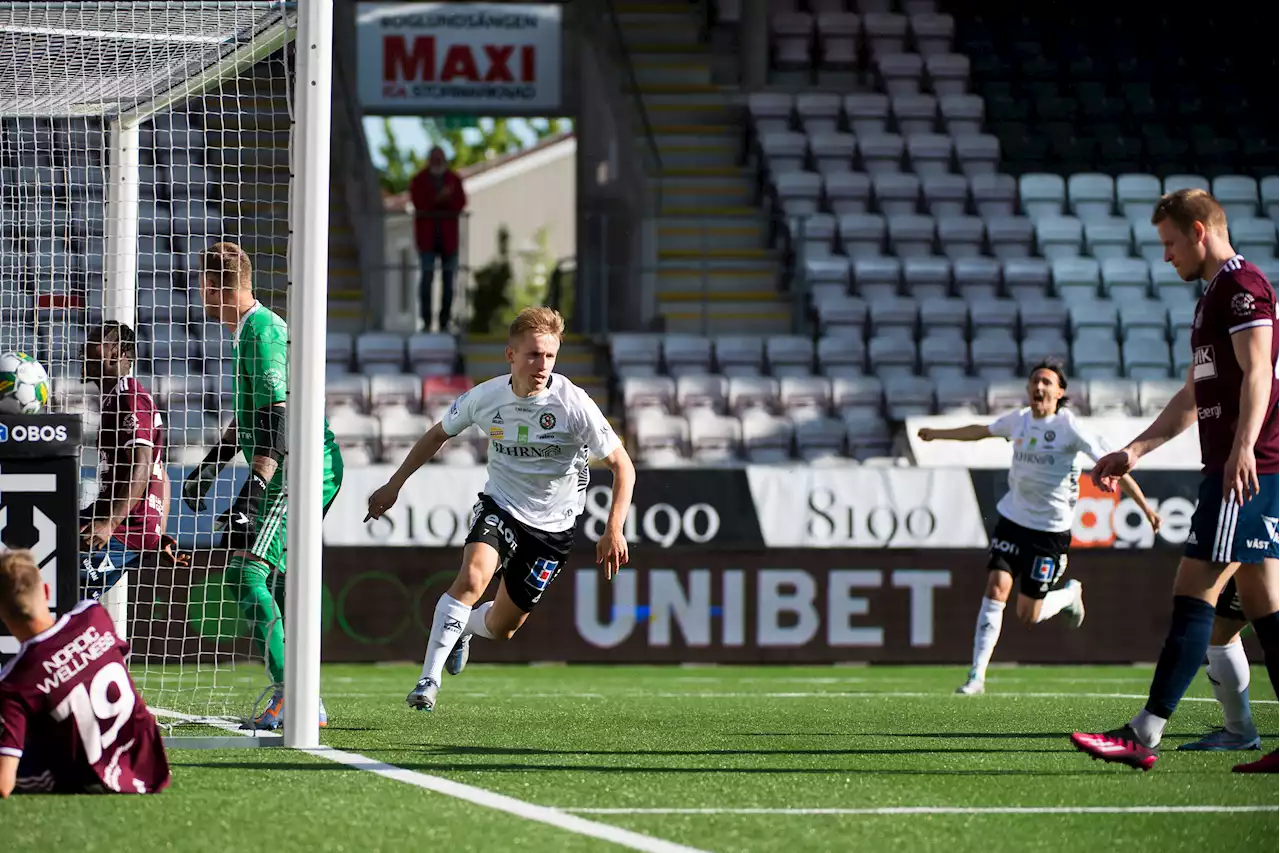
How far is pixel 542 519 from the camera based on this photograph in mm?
7469

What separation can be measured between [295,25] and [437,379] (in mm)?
10668

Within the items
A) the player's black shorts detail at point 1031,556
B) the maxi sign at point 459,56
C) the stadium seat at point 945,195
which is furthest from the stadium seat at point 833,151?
the player's black shorts detail at point 1031,556

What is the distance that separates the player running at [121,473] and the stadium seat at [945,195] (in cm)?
1378

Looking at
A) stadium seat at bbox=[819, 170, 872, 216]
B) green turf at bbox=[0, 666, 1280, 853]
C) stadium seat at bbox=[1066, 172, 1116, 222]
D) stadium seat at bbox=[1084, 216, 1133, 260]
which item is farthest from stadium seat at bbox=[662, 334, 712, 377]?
green turf at bbox=[0, 666, 1280, 853]

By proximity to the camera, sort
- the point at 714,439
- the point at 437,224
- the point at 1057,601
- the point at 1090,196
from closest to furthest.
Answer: the point at 1057,601, the point at 714,439, the point at 437,224, the point at 1090,196

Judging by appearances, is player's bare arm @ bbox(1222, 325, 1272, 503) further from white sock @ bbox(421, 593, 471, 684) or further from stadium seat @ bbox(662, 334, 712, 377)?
stadium seat @ bbox(662, 334, 712, 377)

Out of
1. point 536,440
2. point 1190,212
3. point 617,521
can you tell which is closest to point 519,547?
point 536,440

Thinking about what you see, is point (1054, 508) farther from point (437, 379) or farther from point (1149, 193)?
point (1149, 193)

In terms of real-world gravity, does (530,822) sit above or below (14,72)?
below

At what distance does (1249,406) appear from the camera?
5.76m

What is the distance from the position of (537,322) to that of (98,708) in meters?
2.55

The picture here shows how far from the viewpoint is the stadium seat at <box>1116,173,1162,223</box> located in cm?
2039

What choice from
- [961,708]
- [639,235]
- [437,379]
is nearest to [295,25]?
[961,708]

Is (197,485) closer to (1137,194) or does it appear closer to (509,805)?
(509,805)
